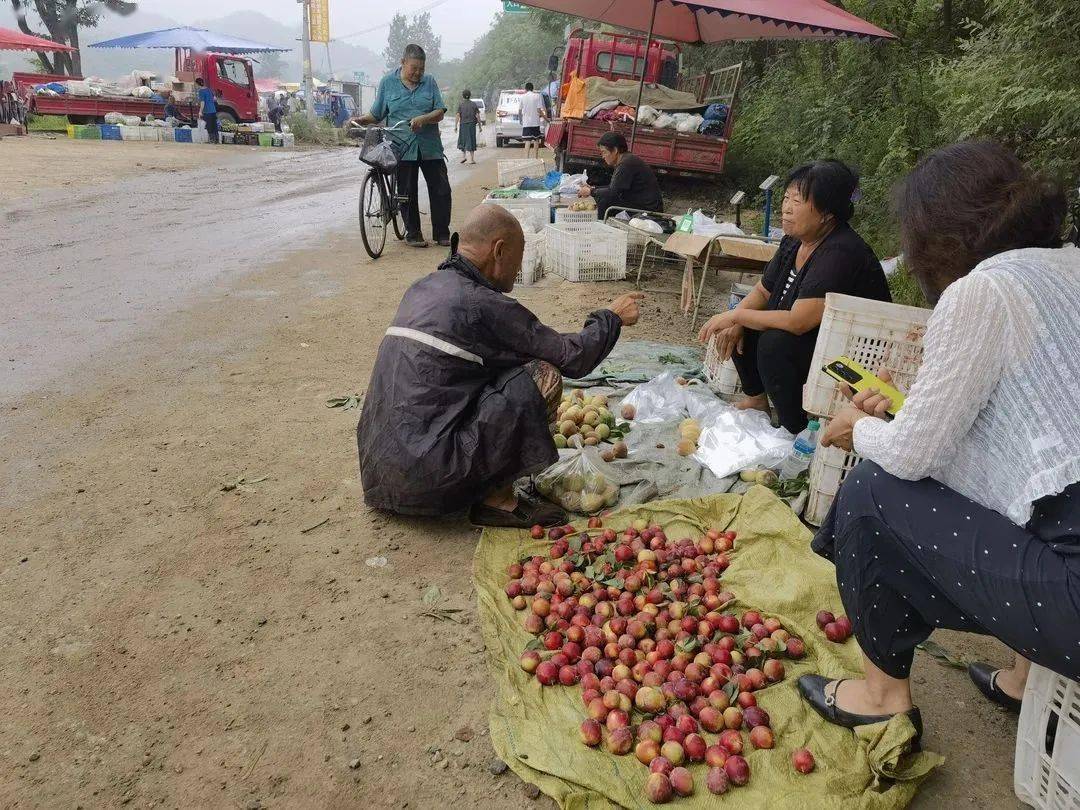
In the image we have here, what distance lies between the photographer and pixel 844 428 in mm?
2227

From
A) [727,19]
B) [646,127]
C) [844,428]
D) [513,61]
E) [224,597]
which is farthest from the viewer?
[513,61]

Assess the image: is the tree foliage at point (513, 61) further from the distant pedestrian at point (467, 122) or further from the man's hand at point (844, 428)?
the man's hand at point (844, 428)

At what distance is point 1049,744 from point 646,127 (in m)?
10.7

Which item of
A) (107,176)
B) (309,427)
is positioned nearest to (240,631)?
(309,427)

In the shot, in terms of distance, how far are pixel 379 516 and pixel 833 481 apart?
2.01 meters

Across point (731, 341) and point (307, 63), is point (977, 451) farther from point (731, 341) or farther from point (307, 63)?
point (307, 63)

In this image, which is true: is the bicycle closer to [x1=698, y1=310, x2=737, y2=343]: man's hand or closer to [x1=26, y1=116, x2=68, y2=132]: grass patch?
[x1=698, y1=310, x2=737, y2=343]: man's hand

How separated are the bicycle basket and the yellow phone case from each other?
21.5 feet

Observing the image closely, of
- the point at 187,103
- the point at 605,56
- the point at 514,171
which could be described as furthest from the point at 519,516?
the point at 187,103

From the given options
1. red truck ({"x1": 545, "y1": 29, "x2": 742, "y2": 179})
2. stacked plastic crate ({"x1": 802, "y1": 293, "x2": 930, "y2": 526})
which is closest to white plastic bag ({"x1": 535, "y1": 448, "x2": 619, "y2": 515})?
stacked plastic crate ({"x1": 802, "y1": 293, "x2": 930, "y2": 526})

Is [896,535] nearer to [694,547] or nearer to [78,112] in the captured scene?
[694,547]

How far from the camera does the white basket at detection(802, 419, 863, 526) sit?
124 inches

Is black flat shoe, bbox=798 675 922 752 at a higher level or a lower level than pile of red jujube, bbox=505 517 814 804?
higher

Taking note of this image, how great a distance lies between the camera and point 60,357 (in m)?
5.09
